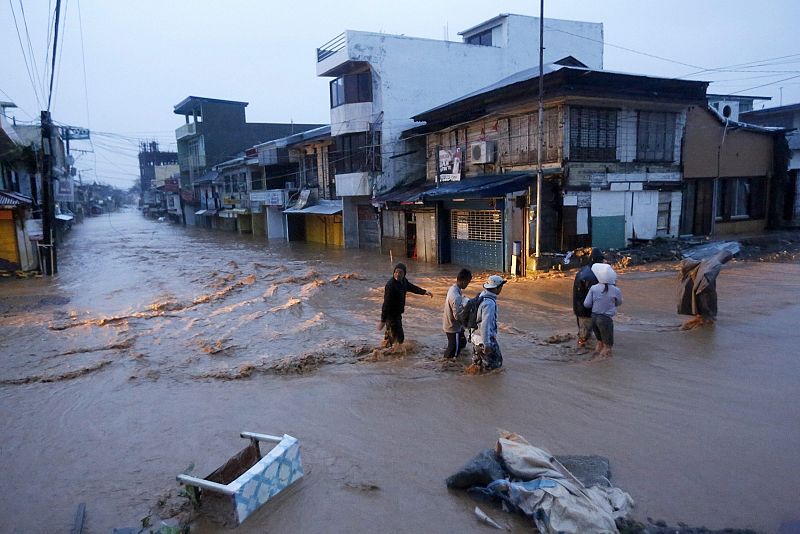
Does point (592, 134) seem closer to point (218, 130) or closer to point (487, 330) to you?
point (487, 330)

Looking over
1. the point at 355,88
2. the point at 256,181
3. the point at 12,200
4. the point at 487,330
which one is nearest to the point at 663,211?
the point at 487,330

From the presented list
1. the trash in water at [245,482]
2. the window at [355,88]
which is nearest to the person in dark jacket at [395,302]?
the trash in water at [245,482]

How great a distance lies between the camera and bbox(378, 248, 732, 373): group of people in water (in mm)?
7871

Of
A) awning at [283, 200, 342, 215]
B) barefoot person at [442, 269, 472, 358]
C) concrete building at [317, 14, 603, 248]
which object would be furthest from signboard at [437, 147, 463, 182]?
barefoot person at [442, 269, 472, 358]

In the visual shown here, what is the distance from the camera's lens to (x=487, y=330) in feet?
25.6

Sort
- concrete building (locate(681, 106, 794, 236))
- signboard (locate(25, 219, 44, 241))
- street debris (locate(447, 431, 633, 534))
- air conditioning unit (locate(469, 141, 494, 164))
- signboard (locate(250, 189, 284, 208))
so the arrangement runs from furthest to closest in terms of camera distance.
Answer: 1. signboard (locate(250, 189, 284, 208))
2. signboard (locate(25, 219, 44, 241))
3. air conditioning unit (locate(469, 141, 494, 164))
4. concrete building (locate(681, 106, 794, 236))
5. street debris (locate(447, 431, 633, 534))

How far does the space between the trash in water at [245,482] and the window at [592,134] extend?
15019mm

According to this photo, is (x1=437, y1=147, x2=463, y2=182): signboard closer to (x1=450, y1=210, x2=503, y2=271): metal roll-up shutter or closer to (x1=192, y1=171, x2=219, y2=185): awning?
(x1=450, y1=210, x2=503, y2=271): metal roll-up shutter

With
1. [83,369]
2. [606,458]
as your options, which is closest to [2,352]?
[83,369]

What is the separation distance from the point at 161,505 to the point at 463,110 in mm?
19560

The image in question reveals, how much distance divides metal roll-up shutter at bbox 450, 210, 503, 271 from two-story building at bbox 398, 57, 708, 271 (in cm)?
7

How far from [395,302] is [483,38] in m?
26.9

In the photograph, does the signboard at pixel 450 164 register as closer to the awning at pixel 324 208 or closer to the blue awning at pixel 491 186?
the blue awning at pixel 491 186

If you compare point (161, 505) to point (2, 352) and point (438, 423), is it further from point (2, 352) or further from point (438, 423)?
point (2, 352)
